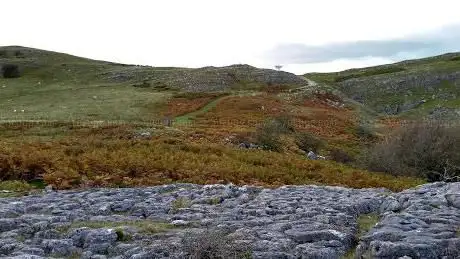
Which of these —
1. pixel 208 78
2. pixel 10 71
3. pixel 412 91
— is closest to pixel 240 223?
pixel 208 78

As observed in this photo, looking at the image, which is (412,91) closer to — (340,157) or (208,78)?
(208,78)

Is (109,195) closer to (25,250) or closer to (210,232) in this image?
(25,250)

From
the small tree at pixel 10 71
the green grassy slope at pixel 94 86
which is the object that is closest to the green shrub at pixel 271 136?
the green grassy slope at pixel 94 86

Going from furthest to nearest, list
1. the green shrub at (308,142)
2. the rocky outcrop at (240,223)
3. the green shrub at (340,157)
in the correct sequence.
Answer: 1. the green shrub at (308,142)
2. the green shrub at (340,157)
3. the rocky outcrop at (240,223)

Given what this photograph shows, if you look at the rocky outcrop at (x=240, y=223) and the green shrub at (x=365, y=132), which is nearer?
the rocky outcrop at (x=240, y=223)

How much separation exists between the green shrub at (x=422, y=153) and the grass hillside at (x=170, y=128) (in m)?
3.21

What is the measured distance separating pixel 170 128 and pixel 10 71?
78354 millimetres

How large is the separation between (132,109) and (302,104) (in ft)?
96.8

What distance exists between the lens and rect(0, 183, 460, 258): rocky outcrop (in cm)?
1128

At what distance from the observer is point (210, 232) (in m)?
11.4

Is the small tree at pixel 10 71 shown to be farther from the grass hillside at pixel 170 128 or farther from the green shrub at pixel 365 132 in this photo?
the green shrub at pixel 365 132

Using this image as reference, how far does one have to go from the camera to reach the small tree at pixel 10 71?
113375 millimetres

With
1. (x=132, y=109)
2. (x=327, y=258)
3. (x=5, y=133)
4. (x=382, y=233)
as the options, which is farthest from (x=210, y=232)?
(x=132, y=109)

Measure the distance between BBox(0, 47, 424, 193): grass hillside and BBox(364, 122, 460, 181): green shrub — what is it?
3.21 meters
